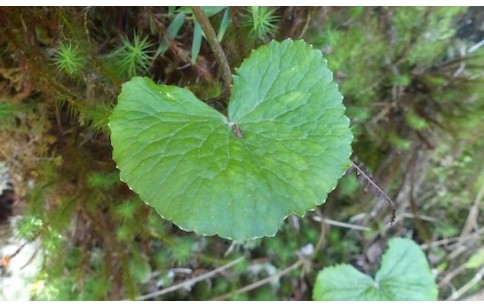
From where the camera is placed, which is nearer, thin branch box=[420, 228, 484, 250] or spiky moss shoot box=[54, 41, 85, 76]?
spiky moss shoot box=[54, 41, 85, 76]

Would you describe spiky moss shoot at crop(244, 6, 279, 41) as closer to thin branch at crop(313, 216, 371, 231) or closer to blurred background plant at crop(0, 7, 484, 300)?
blurred background plant at crop(0, 7, 484, 300)

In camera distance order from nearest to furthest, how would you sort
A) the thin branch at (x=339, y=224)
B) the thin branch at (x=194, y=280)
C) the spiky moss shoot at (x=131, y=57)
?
1. the spiky moss shoot at (x=131, y=57)
2. the thin branch at (x=194, y=280)
3. the thin branch at (x=339, y=224)

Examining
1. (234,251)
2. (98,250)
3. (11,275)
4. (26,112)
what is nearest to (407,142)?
(234,251)

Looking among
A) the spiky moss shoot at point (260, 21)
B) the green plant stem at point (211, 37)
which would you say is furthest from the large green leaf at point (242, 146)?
Result: the spiky moss shoot at point (260, 21)

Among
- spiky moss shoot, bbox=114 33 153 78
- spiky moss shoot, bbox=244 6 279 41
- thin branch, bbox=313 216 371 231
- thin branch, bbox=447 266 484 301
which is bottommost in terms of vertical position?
thin branch, bbox=447 266 484 301

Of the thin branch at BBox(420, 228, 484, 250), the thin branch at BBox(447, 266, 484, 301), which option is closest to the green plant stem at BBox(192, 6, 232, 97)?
the thin branch at BBox(420, 228, 484, 250)

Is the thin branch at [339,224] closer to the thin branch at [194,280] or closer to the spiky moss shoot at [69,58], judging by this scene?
the thin branch at [194,280]

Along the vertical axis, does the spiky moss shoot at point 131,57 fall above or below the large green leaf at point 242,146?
above

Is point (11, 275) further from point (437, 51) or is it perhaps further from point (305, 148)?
point (437, 51)

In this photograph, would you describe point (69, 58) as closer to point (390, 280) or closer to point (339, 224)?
point (339, 224)
